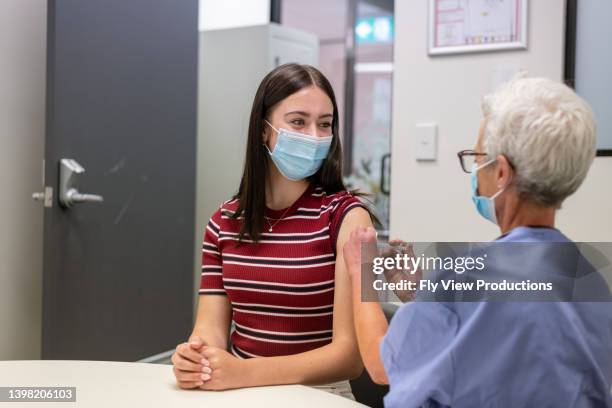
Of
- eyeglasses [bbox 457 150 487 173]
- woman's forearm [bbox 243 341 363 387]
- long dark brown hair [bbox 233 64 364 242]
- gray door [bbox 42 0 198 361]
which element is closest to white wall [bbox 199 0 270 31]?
gray door [bbox 42 0 198 361]

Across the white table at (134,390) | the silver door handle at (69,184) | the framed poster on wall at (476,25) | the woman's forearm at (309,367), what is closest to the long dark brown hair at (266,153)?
the woman's forearm at (309,367)

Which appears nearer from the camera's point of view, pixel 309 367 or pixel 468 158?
pixel 468 158

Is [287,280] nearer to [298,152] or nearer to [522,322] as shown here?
[298,152]

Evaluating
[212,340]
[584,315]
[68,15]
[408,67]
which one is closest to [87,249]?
[68,15]

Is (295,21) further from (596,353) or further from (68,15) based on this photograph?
(596,353)

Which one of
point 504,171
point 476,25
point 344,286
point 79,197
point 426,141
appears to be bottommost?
point 344,286

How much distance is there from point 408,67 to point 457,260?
1571 millimetres

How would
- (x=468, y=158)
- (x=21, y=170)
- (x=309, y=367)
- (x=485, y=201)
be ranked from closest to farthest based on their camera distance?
1. (x=485, y=201)
2. (x=468, y=158)
3. (x=309, y=367)
4. (x=21, y=170)

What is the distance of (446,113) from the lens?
2.41 meters

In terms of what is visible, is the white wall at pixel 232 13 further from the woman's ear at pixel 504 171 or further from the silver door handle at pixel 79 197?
the woman's ear at pixel 504 171

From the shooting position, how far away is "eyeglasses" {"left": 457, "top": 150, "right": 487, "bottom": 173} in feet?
3.53

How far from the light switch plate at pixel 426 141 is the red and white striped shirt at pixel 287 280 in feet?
2.85

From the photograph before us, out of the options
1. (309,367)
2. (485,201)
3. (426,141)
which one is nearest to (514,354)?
(485,201)

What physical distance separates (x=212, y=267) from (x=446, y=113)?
115 centimetres
